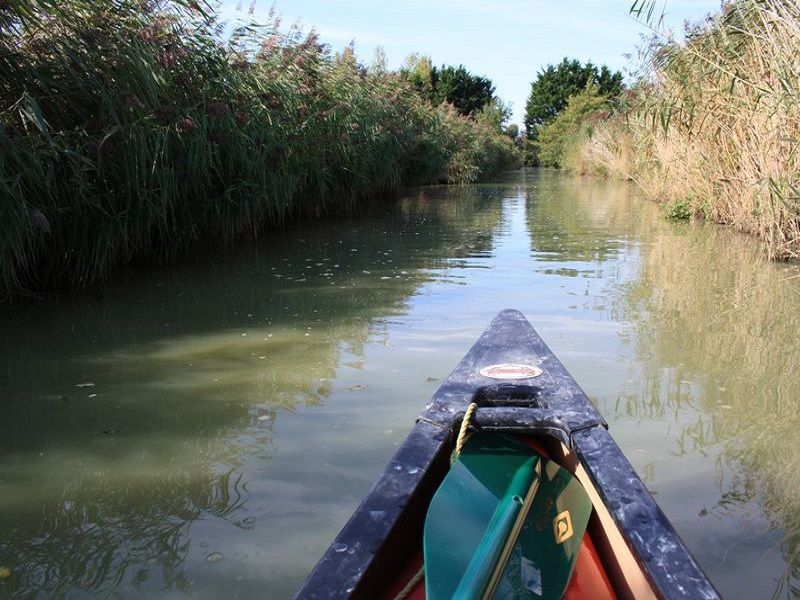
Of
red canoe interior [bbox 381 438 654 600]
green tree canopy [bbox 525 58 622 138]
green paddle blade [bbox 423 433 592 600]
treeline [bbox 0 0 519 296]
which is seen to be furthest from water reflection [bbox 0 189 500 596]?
green tree canopy [bbox 525 58 622 138]

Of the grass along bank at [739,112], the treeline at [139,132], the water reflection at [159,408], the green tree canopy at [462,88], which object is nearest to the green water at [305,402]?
the water reflection at [159,408]

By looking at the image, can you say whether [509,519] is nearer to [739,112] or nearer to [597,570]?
[597,570]

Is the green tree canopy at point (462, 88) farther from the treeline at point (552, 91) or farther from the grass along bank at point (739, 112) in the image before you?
the grass along bank at point (739, 112)

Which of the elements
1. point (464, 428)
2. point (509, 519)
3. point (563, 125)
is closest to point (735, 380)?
point (464, 428)

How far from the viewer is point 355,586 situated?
148 centimetres

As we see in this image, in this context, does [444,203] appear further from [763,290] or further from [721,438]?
[721,438]

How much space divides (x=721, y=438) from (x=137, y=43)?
5.14 metres

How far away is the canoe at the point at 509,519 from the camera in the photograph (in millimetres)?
1510

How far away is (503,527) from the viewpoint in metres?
1.62

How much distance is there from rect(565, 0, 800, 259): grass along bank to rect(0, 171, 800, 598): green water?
35.5 inches

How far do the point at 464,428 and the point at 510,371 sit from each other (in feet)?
2.06

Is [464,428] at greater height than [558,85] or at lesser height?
lesser

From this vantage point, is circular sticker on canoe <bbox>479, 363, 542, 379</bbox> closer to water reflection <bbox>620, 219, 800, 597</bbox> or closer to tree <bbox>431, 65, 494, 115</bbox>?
water reflection <bbox>620, 219, 800, 597</bbox>

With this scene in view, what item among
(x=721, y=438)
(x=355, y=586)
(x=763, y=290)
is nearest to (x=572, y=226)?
(x=763, y=290)
